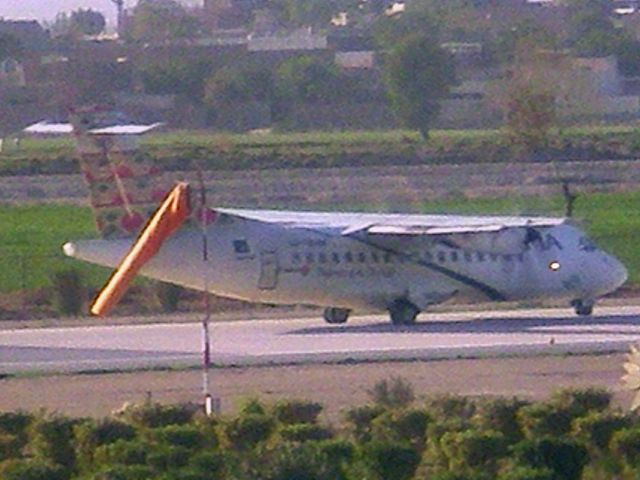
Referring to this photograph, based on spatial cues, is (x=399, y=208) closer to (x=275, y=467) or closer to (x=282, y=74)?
(x=275, y=467)

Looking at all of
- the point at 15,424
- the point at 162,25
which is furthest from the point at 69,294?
the point at 162,25

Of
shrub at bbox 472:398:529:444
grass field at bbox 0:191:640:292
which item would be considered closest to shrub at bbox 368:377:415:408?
shrub at bbox 472:398:529:444

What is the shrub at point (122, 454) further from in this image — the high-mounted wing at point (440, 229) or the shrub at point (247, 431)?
the high-mounted wing at point (440, 229)

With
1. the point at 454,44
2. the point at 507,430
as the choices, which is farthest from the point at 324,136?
the point at 507,430

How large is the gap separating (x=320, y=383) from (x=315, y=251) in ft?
23.8

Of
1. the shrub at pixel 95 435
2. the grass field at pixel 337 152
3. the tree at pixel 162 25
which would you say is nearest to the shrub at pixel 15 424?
the shrub at pixel 95 435

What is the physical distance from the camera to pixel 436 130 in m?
107

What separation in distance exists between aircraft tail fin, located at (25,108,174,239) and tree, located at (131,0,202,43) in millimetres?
104812

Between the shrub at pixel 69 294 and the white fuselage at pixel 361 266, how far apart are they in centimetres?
553

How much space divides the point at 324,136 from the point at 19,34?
44.5 metres

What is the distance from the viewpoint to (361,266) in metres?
37.8

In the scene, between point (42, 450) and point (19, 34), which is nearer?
point (42, 450)

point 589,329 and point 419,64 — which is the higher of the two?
point 589,329

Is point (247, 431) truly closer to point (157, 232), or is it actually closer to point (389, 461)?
point (389, 461)
